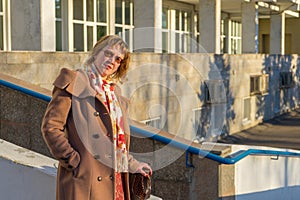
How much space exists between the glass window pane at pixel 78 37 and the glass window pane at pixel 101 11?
1181mm

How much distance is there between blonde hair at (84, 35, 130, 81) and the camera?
10.4 feet

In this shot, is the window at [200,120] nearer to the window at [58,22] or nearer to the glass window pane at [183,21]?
the window at [58,22]

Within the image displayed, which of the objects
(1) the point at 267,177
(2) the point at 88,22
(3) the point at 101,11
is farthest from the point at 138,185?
(3) the point at 101,11

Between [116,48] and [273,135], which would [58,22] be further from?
[116,48]

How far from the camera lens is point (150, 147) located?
5930 mm

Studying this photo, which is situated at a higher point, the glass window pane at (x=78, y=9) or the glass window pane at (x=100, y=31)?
the glass window pane at (x=78, y=9)

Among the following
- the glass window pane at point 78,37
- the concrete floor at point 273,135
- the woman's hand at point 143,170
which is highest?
the glass window pane at point 78,37

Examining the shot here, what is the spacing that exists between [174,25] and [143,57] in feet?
49.7

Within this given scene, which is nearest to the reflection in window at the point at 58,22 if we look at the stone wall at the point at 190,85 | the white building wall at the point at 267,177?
the stone wall at the point at 190,85

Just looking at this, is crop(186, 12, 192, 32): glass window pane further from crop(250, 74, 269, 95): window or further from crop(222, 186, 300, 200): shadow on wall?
crop(222, 186, 300, 200): shadow on wall

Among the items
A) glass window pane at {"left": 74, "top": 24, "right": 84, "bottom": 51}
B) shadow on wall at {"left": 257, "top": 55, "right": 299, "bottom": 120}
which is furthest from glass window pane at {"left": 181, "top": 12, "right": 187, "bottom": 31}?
glass window pane at {"left": 74, "top": 24, "right": 84, "bottom": 51}

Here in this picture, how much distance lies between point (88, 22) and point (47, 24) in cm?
619

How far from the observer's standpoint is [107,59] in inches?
125

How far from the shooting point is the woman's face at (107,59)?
3168mm
